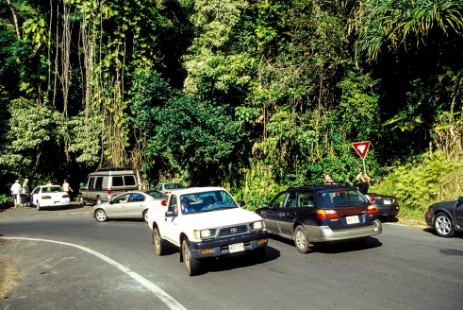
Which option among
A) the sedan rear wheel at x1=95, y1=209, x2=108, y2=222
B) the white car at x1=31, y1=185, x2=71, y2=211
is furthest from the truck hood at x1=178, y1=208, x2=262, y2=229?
the white car at x1=31, y1=185, x2=71, y2=211

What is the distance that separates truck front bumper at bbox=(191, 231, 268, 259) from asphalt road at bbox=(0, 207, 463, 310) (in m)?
0.44

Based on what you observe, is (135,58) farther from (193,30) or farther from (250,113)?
(250,113)

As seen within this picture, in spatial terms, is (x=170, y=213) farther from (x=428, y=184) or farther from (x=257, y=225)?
(x=428, y=184)

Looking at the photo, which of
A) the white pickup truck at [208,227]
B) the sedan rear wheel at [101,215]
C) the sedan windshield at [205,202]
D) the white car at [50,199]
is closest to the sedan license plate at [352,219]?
the white pickup truck at [208,227]

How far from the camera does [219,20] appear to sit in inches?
944

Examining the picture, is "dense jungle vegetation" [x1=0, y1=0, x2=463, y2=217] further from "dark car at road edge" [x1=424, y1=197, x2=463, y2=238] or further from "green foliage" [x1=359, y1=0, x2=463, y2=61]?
"dark car at road edge" [x1=424, y1=197, x2=463, y2=238]

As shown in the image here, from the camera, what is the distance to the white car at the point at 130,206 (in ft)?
59.0

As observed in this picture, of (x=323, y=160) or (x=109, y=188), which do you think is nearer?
(x=323, y=160)

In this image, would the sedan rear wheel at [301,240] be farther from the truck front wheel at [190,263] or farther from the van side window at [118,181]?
the van side window at [118,181]

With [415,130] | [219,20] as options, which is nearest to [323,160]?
[415,130]

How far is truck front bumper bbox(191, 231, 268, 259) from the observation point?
801 centimetres

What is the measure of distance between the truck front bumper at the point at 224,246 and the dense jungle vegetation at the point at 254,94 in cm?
915

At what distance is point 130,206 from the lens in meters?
18.4

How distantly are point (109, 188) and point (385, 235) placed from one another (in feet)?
53.3
